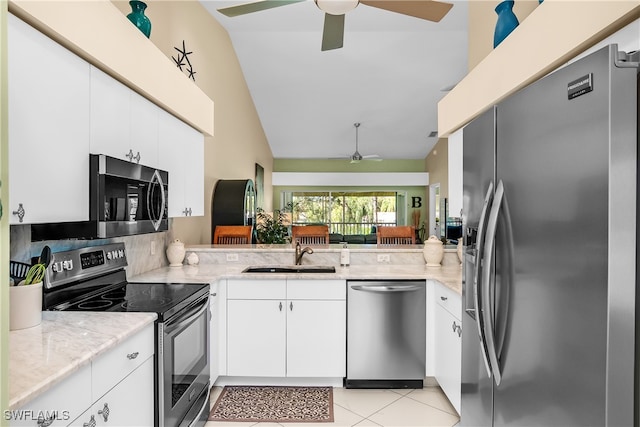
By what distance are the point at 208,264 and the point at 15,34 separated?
99.6 inches

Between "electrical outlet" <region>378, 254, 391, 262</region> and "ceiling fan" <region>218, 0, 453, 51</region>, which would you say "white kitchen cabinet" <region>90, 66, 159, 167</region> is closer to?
"ceiling fan" <region>218, 0, 453, 51</region>

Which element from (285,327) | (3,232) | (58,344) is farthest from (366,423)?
(3,232)

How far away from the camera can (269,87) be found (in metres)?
7.56

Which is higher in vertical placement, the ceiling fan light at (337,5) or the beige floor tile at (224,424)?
the ceiling fan light at (337,5)

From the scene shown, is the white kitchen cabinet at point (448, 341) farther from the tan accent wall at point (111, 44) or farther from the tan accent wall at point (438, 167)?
the tan accent wall at point (438, 167)

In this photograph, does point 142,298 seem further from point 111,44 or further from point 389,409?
point 389,409

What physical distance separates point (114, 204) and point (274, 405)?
5.71ft

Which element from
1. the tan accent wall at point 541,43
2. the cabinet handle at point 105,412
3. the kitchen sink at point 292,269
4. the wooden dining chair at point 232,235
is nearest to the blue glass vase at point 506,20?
the tan accent wall at point 541,43

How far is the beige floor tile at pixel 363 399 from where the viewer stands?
275 centimetres

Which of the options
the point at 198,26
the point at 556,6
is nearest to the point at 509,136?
the point at 556,6

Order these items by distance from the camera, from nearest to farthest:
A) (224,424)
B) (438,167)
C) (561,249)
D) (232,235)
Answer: (561,249)
(224,424)
(232,235)
(438,167)

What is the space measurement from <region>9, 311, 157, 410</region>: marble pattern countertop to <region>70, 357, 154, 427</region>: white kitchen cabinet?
183 mm

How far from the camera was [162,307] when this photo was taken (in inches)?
76.9

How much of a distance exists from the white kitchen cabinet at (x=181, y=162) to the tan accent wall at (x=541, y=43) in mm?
1968
